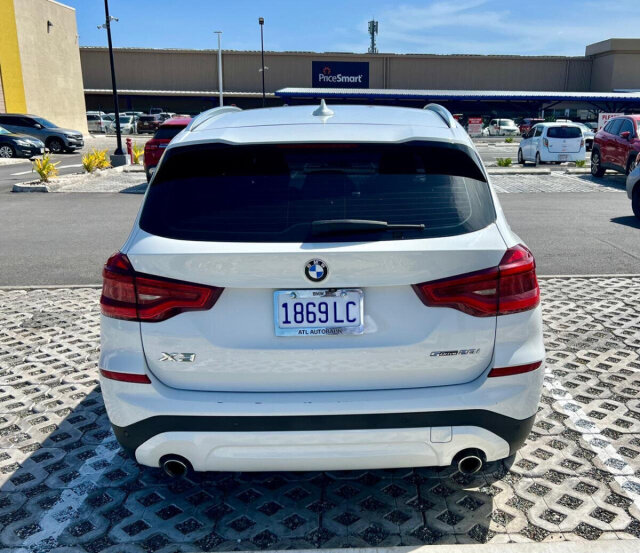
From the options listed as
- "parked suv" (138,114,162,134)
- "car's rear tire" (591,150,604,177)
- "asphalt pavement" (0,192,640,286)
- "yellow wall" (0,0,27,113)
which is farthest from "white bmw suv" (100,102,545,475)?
"parked suv" (138,114,162,134)

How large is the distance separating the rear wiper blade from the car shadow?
963 cm

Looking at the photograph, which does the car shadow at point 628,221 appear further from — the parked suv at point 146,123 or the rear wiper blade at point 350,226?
the parked suv at point 146,123

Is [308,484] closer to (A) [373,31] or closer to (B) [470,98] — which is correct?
(B) [470,98]

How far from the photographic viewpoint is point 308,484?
329 cm

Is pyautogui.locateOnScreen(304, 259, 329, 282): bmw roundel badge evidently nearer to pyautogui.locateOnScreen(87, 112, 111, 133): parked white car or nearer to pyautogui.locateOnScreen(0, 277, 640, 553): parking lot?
pyautogui.locateOnScreen(0, 277, 640, 553): parking lot

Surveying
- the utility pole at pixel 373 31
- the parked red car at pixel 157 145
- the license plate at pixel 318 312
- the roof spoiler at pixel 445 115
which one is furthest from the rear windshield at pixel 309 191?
the utility pole at pixel 373 31

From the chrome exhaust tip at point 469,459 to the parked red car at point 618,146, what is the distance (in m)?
16.5

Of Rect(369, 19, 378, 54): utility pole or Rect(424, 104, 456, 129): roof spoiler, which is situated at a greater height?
Rect(369, 19, 378, 54): utility pole

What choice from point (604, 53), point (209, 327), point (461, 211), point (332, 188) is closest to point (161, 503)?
point (209, 327)

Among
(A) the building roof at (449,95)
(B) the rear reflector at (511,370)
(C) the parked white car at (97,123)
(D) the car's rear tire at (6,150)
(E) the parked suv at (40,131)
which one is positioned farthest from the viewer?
(C) the parked white car at (97,123)

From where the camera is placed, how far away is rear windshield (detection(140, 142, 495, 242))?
2586mm

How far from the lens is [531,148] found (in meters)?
22.2

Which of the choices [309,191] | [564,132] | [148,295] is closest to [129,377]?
[148,295]

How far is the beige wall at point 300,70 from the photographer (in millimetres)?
62562
